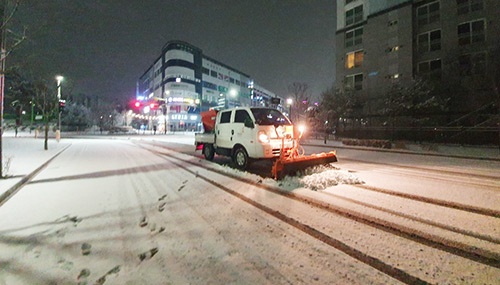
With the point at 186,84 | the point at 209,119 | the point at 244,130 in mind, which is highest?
the point at 186,84

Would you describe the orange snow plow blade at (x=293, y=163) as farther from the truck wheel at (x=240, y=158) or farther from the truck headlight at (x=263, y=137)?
the truck wheel at (x=240, y=158)

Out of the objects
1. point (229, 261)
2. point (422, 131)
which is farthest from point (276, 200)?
point (422, 131)

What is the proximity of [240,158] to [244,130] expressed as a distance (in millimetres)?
1057

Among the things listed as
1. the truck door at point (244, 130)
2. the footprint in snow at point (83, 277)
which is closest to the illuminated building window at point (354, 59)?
the truck door at point (244, 130)

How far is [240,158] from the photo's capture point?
8430 millimetres

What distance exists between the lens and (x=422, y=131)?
906 inches

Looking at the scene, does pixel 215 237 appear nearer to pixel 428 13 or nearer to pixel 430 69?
pixel 430 69

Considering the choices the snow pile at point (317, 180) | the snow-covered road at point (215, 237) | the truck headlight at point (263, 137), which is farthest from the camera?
the truck headlight at point (263, 137)

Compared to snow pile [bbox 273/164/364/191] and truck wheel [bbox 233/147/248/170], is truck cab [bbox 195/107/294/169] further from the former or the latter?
snow pile [bbox 273/164/364/191]

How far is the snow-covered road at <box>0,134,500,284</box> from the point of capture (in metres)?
2.47

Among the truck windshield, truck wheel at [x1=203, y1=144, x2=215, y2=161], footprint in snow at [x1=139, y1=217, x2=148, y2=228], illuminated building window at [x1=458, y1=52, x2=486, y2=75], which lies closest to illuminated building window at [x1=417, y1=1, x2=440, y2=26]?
illuminated building window at [x1=458, y1=52, x2=486, y2=75]

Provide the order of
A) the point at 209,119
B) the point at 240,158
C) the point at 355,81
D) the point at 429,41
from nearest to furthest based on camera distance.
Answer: the point at 240,158 < the point at 209,119 < the point at 429,41 < the point at 355,81

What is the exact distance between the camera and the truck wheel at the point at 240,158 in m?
8.16

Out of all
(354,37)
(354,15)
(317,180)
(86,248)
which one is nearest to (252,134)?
(317,180)
